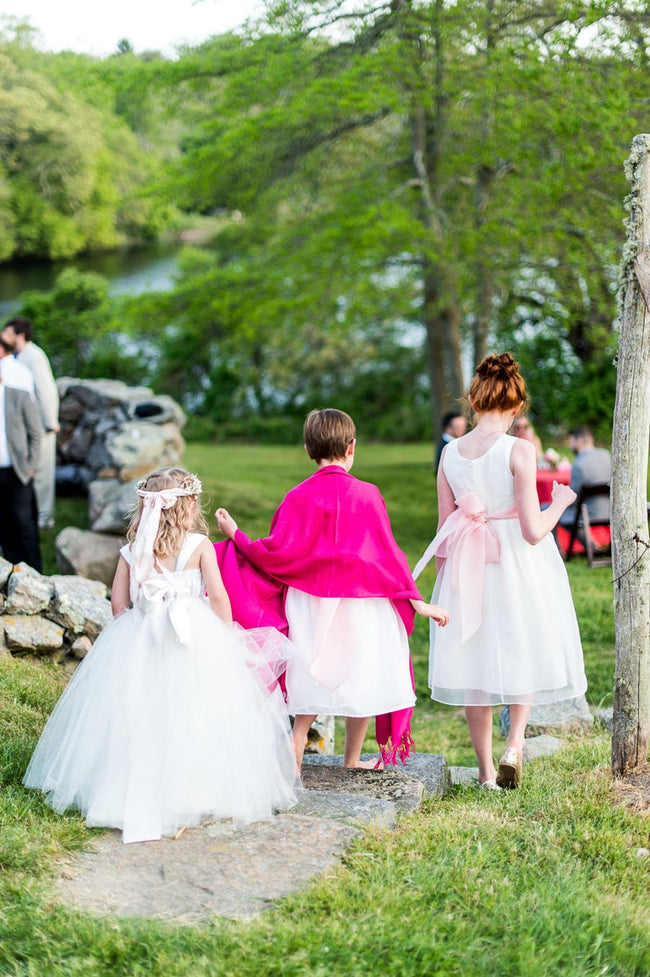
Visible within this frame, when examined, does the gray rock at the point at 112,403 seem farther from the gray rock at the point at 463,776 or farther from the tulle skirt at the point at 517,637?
the tulle skirt at the point at 517,637

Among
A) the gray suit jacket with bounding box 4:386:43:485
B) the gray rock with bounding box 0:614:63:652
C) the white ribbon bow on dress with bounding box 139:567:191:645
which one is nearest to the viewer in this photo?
the white ribbon bow on dress with bounding box 139:567:191:645

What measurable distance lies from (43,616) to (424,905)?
3.30 meters

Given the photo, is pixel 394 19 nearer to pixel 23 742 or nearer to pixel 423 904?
pixel 23 742

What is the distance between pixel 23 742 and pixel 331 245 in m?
8.70

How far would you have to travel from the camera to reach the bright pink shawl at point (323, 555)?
3857 mm

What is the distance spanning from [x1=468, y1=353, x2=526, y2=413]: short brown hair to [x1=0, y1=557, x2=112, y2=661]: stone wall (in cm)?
264

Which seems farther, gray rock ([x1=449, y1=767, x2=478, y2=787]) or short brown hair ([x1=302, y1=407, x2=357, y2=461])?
gray rock ([x1=449, y1=767, x2=478, y2=787])

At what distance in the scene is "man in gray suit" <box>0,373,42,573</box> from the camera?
6.86 m

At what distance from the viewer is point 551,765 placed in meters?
4.22

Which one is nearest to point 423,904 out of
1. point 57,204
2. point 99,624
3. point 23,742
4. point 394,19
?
point 23,742

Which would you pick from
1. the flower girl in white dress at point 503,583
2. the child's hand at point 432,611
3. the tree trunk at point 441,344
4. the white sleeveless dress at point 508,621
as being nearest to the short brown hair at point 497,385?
the flower girl in white dress at point 503,583

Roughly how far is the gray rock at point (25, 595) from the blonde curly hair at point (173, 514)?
190cm

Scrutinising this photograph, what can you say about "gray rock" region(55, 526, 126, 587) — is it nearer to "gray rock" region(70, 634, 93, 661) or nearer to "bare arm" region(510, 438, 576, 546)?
"gray rock" region(70, 634, 93, 661)

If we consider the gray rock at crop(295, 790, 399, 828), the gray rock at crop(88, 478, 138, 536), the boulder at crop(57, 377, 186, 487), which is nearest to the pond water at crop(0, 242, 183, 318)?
the boulder at crop(57, 377, 186, 487)
